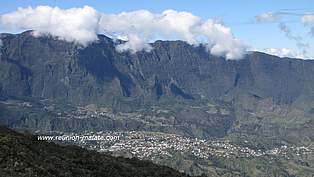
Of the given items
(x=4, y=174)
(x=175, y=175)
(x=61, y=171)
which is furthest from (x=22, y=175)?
(x=175, y=175)

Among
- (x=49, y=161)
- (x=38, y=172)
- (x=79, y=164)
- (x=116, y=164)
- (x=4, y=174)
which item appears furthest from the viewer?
(x=116, y=164)

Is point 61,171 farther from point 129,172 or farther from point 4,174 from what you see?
point 129,172

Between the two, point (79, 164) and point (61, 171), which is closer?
point (61, 171)

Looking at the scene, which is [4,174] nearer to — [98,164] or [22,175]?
[22,175]

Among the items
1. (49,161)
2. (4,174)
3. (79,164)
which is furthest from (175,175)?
(4,174)

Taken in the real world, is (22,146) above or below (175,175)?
above

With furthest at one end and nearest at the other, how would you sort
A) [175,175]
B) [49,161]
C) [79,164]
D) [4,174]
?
1. [175,175]
2. [79,164]
3. [49,161]
4. [4,174]
